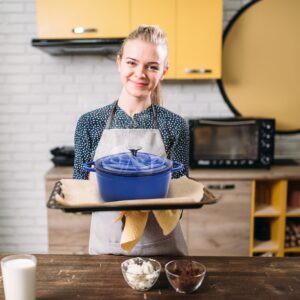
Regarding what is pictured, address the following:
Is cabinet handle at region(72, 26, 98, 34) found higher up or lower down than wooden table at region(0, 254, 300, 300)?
higher up

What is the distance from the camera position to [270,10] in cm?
348

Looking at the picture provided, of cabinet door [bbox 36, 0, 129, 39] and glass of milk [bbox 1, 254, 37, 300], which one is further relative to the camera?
cabinet door [bbox 36, 0, 129, 39]

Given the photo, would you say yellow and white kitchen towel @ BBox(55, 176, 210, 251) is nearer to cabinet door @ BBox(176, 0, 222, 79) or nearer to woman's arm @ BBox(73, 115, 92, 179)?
woman's arm @ BBox(73, 115, 92, 179)

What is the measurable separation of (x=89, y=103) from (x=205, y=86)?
99cm

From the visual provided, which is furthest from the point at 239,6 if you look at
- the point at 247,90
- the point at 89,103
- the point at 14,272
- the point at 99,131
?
the point at 14,272

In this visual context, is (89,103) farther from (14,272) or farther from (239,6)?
(14,272)

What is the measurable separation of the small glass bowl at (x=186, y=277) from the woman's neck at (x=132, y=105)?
0.73m

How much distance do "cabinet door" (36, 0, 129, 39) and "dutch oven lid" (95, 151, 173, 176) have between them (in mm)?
1969

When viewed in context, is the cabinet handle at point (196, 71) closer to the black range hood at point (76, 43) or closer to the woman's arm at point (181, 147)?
the black range hood at point (76, 43)

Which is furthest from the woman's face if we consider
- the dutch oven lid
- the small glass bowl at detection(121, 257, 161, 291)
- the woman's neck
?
the small glass bowl at detection(121, 257, 161, 291)

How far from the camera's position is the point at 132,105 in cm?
181

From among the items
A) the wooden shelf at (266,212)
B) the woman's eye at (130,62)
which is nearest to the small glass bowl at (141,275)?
the woman's eye at (130,62)

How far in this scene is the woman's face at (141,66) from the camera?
1619 mm

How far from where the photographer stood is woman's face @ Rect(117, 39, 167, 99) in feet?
5.31
